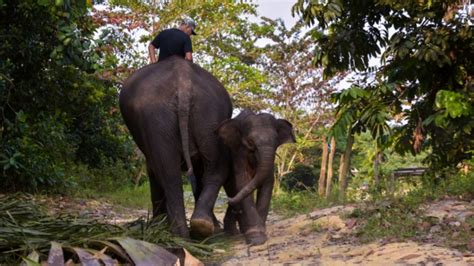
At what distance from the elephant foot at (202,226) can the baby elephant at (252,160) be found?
28 cm

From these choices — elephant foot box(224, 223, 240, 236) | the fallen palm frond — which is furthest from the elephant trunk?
elephant foot box(224, 223, 240, 236)

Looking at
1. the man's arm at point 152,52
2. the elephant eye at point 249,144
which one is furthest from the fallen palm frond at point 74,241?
the man's arm at point 152,52

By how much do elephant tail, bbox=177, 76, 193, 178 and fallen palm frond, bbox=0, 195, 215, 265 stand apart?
0.70 metres

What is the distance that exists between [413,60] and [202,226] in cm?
326

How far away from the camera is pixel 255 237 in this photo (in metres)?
5.55

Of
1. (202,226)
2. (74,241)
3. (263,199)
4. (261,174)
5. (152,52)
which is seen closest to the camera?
(74,241)

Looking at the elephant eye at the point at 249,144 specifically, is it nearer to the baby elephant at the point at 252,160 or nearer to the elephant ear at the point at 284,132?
the baby elephant at the point at 252,160

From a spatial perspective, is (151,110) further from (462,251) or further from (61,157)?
(61,157)

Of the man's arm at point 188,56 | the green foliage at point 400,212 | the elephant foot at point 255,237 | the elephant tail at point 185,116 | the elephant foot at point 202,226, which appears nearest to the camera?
the green foliage at point 400,212

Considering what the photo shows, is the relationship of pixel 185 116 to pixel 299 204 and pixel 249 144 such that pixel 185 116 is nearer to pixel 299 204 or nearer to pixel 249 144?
pixel 249 144

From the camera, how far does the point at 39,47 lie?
865 cm

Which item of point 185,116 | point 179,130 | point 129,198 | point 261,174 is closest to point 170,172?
point 179,130

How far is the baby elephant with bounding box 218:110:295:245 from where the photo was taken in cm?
542

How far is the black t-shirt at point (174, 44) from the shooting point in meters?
6.22
